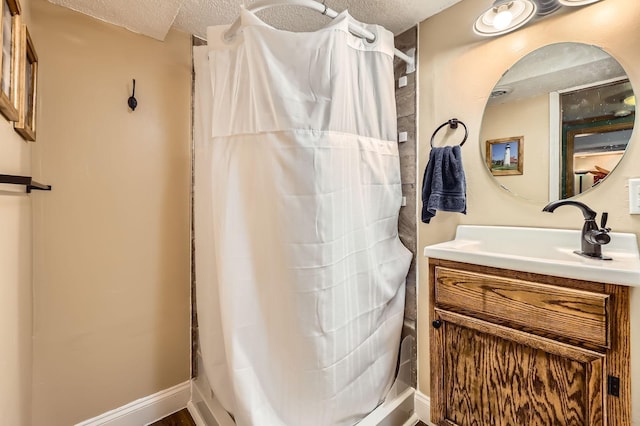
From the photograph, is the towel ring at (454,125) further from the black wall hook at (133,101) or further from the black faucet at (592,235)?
the black wall hook at (133,101)

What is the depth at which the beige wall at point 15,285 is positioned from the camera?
94cm

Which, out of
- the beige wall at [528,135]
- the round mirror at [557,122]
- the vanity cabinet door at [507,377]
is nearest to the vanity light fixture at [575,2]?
the round mirror at [557,122]

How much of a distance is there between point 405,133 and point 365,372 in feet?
4.25

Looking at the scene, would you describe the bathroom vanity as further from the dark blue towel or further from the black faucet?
the dark blue towel

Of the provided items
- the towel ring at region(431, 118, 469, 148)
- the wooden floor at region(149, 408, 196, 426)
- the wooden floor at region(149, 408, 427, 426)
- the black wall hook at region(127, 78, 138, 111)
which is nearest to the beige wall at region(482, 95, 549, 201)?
the towel ring at region(431, 118, 469, 148)

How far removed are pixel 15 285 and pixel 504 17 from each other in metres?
2.26

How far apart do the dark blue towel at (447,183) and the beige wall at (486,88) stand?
0.12 m

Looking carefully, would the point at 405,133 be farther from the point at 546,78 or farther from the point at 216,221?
the point at 216,221

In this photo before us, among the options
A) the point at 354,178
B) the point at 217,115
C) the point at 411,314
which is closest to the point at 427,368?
the point at 411,314

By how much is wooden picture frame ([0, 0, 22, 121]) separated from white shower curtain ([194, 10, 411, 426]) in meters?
0.64

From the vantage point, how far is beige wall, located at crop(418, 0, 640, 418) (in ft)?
3.57

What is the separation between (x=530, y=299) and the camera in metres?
0.98

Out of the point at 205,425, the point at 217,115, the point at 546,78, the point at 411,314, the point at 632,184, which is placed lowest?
the point at 205,425

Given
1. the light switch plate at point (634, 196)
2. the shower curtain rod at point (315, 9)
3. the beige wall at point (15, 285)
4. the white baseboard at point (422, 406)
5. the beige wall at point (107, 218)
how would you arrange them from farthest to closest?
the white baseboard at point (422, 406) → the beige wall at point (107, 218) → the shower curtain rod at point (315, 9) → the light switch plate at point (634, 196) → the beige wall at point (15, 285)
